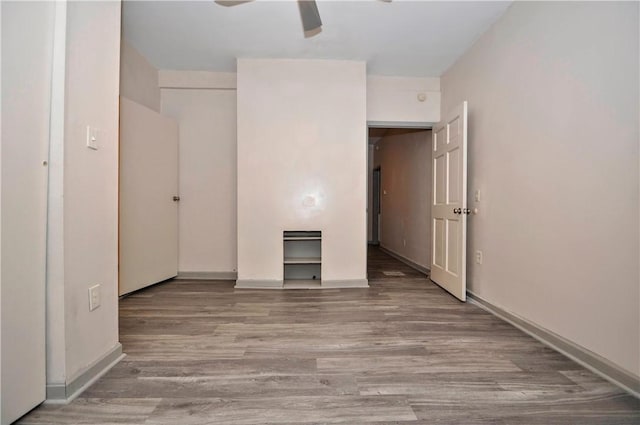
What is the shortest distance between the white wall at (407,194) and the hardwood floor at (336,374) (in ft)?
6.52

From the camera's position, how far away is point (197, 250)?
3.97 metres

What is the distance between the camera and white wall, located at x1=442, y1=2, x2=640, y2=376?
1.58 metres

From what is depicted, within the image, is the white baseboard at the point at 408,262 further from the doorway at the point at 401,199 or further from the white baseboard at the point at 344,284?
the white baseboard at the point at 344,284

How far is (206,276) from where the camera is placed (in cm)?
395

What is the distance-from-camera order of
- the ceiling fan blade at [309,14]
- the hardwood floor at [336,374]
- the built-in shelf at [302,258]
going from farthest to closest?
1. the built-in shelf at [302,258]
2. the ceiling fan blade at [309,14]
3. the hardwood floor at [336,374]

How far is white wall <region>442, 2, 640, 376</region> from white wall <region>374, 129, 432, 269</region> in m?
1.56

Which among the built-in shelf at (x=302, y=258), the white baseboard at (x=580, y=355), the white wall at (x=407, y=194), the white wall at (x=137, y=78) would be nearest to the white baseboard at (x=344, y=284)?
the built-in shelf at (x=302, y=258)

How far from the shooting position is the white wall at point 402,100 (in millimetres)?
3916

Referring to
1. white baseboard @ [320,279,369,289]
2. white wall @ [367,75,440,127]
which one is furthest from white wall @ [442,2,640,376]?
white baseboard @ [320,279,369,289]

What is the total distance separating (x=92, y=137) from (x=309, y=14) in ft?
4.86

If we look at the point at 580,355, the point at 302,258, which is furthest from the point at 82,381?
the point at 580,355

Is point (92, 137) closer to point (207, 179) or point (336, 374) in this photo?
point (336, 374)

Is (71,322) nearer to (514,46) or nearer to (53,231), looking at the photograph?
(53,231)

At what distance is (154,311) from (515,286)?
3.14 meters
